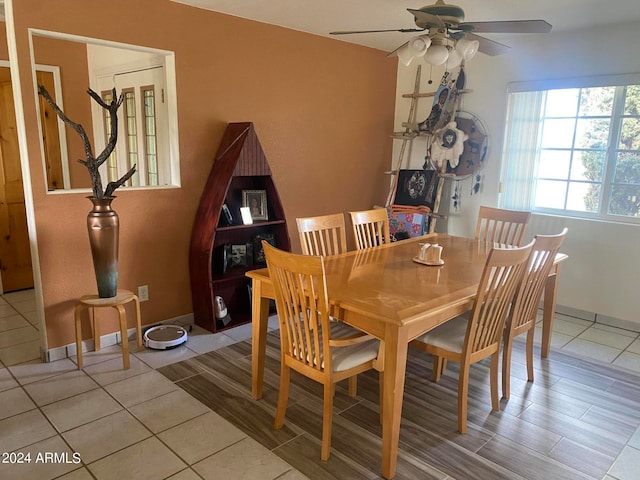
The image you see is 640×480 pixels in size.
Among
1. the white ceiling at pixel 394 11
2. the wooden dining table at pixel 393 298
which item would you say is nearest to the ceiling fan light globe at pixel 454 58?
the white ceiling at pixel 394 11

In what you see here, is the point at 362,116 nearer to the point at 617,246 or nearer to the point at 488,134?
the point at 488,134

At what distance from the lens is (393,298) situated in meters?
2.10

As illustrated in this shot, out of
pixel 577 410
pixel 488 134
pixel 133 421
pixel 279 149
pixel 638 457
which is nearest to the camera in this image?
pixel 638 457

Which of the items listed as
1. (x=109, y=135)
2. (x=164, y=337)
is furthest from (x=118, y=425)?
(x=109, y=135)

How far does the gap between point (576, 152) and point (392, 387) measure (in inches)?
123

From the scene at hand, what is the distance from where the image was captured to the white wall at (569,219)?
3648mm

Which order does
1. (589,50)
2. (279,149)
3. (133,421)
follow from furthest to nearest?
1. (279,149)
2. (589,50)
3. (133,421)

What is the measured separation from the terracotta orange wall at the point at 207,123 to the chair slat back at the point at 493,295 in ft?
7.48

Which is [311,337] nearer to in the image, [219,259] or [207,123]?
[219,259]

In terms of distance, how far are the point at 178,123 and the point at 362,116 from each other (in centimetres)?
213

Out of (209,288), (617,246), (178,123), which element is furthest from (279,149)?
(617,246)

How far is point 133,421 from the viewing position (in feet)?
7.73

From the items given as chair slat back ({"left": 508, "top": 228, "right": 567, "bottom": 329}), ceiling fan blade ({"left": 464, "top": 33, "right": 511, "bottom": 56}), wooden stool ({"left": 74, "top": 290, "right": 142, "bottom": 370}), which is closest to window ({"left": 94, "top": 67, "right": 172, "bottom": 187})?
wooden stool ({"left": 74, "top": 290, "right": 142, "bottom": 370})

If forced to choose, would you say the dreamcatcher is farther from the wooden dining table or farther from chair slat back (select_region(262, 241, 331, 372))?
chair slat back (select_region(262, 241, 331, 372))
